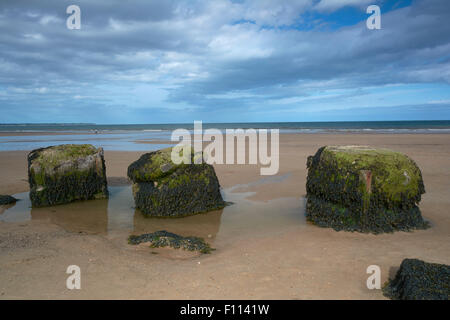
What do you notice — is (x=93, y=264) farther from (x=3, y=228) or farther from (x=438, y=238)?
(x=438, y=238)

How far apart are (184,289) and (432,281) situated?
2.55 m

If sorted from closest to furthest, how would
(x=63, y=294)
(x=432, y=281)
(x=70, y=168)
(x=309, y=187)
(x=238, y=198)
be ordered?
(x=432, y=281)
(x=63, y=294)
(x=309, y=187)
(x=70, y=168)
(x=238, y=198)

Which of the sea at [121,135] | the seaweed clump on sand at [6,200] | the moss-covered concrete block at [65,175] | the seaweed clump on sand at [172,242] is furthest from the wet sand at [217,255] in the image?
the sea at [121,135]

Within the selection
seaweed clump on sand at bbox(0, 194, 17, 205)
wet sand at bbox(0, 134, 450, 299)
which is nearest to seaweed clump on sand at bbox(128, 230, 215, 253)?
wet sand at bbox(0, 134, 450, 299)

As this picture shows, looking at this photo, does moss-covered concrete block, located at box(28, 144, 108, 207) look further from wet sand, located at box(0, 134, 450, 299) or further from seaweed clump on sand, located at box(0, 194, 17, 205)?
seaweed clump on sand, located at box(0, 194, 17, 205)

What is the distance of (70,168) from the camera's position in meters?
7.54

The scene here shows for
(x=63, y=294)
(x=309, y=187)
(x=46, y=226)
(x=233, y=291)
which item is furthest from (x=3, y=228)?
(x=309, y=187)

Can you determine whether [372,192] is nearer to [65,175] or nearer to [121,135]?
[65,175]

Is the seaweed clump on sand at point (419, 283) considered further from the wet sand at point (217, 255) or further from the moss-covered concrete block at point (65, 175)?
the moss-covered concrete block at point (65, 175)

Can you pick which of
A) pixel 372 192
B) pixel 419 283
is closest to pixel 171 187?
pixel 372 192

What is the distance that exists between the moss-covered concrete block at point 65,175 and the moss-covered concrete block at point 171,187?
1474 millimetres

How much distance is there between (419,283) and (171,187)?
484cm

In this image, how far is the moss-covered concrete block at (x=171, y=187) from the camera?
6645mm

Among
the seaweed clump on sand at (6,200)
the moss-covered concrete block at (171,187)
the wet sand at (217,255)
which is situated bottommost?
the wet sand at (217,255)
